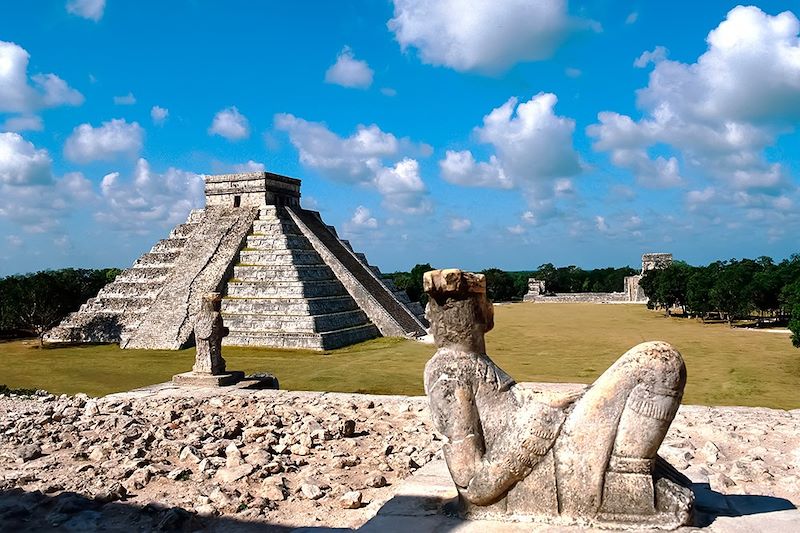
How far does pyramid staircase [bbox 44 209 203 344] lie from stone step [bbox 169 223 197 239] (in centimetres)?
24

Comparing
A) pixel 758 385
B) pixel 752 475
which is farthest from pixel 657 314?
pixel 752 475

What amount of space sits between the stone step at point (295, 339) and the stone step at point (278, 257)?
4072 millimetres

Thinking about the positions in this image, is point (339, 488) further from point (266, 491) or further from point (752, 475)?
point (752, 475)

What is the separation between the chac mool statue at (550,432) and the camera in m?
4.04

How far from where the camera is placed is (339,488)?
7.00m

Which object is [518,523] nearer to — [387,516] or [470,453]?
[470,453]

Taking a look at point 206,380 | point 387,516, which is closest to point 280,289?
point 206,380

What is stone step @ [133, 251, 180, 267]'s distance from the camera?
31.5m

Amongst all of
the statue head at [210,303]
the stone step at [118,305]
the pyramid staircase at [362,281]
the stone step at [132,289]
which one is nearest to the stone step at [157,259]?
the stone step at [132,289]

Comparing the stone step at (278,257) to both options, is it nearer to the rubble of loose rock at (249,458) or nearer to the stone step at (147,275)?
the stone step at (147,275)

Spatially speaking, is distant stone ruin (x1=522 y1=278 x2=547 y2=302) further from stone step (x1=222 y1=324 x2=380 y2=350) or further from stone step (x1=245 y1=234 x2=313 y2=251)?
stone step (x1=222 y1=324 x2=380 y2=350)

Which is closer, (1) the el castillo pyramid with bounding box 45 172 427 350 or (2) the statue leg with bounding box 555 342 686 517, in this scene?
(2) the statue leg with bounding box 555 342 686 517

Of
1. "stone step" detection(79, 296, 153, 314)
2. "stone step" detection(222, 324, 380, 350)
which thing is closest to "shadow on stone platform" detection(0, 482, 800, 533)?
"stone step" detection(222, 324, 380, 350)

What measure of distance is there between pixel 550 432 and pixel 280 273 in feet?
76.9
